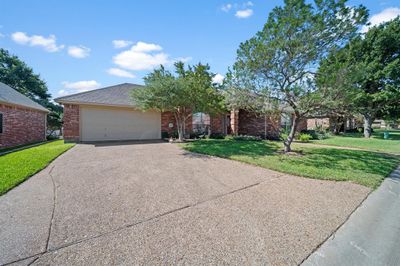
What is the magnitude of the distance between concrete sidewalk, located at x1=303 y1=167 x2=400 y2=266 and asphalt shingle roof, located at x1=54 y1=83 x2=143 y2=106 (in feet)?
41.7

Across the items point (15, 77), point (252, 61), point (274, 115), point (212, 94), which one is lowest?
point (274, 115)

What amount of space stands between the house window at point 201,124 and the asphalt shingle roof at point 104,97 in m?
5.77

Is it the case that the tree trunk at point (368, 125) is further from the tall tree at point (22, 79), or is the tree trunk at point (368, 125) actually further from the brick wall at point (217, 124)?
the tall tree at point (22, 79)

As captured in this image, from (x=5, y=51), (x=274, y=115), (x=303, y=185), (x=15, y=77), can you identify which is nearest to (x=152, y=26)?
(x=274, y=115)

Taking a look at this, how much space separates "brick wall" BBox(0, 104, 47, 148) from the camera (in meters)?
10.9

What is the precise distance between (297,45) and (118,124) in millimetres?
11579

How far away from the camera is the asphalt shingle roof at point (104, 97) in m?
11.3

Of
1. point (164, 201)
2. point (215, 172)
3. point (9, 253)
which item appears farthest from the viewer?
point (215, 172)

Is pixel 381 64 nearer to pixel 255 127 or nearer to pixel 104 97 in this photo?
pixel 255 127

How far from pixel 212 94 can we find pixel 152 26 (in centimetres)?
480

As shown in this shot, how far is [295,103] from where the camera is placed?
305 inches

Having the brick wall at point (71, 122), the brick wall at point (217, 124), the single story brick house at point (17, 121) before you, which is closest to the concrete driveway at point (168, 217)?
the brick wall at point (71, 122)

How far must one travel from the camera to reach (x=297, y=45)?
23.1 feet

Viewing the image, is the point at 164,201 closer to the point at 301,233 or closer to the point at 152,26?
the point at 301,233
